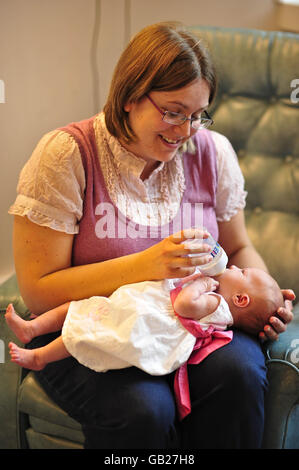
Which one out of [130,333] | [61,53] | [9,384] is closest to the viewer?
[130,333]

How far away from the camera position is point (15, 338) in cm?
138

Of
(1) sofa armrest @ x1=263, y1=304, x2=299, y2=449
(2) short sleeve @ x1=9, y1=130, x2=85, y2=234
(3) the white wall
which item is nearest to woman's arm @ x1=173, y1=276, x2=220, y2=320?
(1) sofa armrest @ x1=263, y1=304, x2=299, y2=449

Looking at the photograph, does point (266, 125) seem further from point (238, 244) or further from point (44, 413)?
point (44, 413)

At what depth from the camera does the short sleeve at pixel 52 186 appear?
1270 millimetres

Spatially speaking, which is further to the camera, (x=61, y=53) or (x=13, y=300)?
(x=61, y=53)

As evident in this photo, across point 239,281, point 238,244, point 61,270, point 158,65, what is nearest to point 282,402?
point 239,281

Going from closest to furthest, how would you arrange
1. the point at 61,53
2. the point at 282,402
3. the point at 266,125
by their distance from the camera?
the point at 282,402 → the point at 266,125 → the point at 61,53

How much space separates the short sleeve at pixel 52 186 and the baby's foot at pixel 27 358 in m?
Answer: 0.30

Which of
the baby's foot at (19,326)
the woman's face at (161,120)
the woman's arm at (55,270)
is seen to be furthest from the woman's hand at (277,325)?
the baby's foot at (19,326)

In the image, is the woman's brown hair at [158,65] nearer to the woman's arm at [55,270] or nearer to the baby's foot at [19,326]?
the woman's arm at [55,270]

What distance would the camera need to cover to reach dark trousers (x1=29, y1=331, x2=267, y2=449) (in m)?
1.14

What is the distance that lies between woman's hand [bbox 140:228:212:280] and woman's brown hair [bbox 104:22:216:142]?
311 mm

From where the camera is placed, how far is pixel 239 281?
52.1 inches

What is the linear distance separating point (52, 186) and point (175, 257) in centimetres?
35
